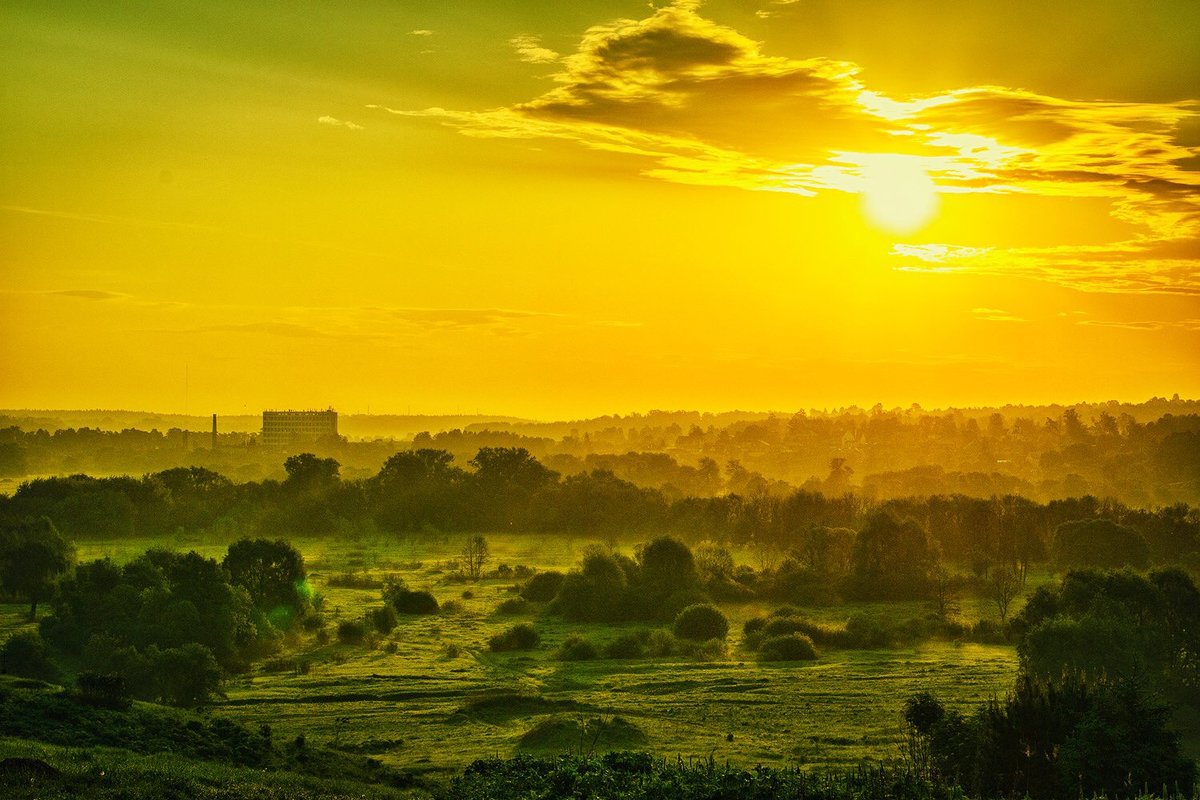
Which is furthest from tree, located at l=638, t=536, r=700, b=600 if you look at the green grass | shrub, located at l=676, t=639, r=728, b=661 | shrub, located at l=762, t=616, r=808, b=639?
the green grass

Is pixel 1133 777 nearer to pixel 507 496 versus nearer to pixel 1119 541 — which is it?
pixel 1119 541

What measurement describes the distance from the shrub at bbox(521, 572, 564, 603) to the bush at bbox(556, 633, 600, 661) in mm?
19107

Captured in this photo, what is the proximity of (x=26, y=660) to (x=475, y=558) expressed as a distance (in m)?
63.1

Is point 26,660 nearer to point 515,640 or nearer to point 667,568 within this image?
point 515,640

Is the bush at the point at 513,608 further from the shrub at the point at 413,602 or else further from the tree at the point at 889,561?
the tree at the point at 889,561

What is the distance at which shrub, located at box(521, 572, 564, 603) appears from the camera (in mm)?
Result: 98125

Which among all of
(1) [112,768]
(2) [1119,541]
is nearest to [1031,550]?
(2) [1119,541]

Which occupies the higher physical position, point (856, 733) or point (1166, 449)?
point (1166, 449)

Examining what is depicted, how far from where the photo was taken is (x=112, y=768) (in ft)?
128

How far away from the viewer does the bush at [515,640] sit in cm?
7800

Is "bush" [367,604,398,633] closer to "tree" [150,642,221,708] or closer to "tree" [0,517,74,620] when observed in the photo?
"tree" [150,642,221,708]

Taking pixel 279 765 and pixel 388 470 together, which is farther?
pixel 388 470

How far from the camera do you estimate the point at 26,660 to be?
6444 cm

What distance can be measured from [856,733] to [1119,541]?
2347 inches
